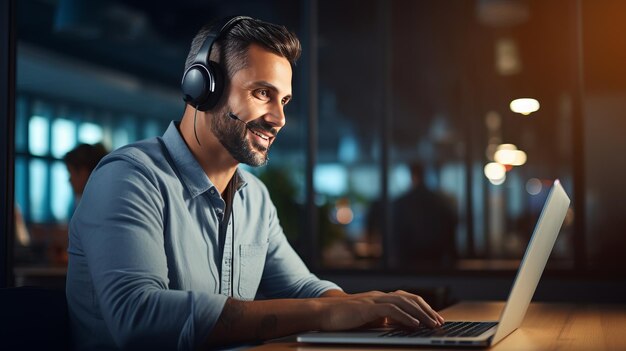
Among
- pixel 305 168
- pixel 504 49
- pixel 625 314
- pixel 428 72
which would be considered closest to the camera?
pixel 625 314

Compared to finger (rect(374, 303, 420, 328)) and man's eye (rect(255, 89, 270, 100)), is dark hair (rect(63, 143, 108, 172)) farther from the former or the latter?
finger (rect(374, 303, 420, 328))

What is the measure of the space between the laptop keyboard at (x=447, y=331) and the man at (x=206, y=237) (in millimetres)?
27

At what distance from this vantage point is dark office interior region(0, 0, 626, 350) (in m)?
3.36

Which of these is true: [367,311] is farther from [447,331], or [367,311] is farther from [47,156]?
[47,156]

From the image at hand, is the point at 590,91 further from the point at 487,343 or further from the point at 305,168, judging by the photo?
the point at 487,343

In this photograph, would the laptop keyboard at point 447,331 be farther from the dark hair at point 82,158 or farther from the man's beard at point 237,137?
the dark hair at point 82,158

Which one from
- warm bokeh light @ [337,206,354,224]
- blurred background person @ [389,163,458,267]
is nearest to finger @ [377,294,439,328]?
blurred background person @ [389,163,458,267]

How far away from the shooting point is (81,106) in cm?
1412

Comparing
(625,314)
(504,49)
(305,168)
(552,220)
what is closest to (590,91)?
(504,49)

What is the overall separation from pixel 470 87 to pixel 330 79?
17.2 ft

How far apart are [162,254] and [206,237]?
0.85 feet

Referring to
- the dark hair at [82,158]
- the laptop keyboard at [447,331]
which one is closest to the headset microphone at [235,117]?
the laptop keyboard at [447,331]

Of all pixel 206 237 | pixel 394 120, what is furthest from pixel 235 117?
pixel 394 120

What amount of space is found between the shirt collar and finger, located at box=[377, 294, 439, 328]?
1.83 feet
